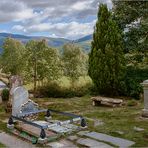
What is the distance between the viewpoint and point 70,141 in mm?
11758

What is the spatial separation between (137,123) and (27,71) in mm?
18505

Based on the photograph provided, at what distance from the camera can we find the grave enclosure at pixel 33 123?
12.1 metres

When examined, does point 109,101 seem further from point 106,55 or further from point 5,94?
point 5,94

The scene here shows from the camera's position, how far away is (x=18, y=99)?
49.0 ft

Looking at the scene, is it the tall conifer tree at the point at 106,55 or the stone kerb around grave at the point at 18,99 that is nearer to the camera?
the stone kerb around grave at the point at 18,99

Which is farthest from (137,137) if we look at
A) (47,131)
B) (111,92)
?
(111,92)

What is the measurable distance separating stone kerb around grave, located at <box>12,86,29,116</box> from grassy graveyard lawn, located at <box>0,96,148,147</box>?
0.80 metres

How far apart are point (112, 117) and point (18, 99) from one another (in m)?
4.55

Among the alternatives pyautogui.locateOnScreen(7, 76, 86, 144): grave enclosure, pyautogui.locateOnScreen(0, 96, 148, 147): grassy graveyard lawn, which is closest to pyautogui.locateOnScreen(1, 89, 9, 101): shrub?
pyautogui.locateOnScreen(0, 96, 148, 147): grassy graveyard lawn

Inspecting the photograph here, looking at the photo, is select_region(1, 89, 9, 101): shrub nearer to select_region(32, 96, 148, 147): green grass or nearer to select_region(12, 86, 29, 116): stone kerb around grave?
select_region(32, 96, 148, 147): green grass

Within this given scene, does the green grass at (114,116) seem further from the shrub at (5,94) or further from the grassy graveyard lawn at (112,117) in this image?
the shrub at (5,94)

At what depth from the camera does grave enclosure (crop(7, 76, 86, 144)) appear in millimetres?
12070

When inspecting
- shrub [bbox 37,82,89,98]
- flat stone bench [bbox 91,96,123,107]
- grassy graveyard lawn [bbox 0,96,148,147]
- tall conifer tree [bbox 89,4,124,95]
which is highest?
tall conifer tree [bbox 89,4,124,95]

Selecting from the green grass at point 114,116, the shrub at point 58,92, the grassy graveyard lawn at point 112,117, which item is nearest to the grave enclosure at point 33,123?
the grassy graveyard lawn at point 112,117
